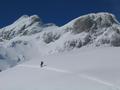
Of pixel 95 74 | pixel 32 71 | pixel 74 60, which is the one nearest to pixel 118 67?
pixel 95 74

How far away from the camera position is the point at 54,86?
1038cm

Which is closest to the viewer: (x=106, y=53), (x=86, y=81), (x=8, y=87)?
(x=86, y=81)

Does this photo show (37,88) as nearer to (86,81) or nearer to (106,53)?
(86,81)

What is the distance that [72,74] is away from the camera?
1092 cm

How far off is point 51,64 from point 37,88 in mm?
2636

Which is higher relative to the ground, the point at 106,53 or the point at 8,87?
the point at 106,53

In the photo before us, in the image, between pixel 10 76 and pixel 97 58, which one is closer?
pixel 97 58

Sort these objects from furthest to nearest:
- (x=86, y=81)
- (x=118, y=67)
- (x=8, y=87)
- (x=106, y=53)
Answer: (x=106, y=53), (x=8, y=87), (x=118, y=67), (x=86, y=81)

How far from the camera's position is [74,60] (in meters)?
12.9

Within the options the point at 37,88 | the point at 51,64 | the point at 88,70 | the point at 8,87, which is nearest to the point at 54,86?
the point at 37,88

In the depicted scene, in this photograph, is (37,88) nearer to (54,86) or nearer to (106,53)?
(54,86)

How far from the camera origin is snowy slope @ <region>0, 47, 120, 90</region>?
9.98 metres

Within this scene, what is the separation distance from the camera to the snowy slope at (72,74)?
9.98 m

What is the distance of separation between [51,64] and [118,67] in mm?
2978
